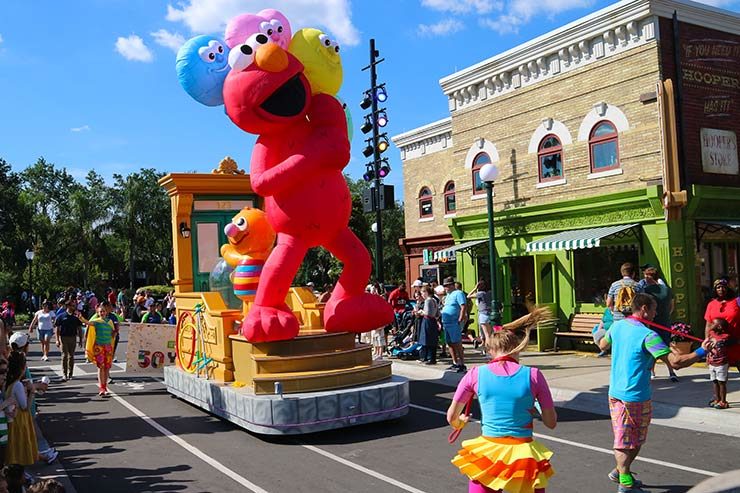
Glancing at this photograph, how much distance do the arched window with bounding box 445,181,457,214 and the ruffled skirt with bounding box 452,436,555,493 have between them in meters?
17.3

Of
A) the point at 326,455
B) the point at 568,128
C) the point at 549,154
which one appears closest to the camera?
the point at 326,455

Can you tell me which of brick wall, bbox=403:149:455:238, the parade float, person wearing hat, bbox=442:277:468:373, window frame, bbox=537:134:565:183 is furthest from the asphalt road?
brick wall, bbox=403:149:455:238

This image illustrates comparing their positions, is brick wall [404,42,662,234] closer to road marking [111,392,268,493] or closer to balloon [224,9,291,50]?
balloon [224,9,291,50]

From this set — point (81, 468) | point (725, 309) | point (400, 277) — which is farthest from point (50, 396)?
point (400, 277)

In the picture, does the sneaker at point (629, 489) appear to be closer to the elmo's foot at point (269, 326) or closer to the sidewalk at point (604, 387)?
the sidewalk at point (604, 387)

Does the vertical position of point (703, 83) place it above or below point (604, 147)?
above

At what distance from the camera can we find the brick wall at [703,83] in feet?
42.4

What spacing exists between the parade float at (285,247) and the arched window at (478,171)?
8706 mm

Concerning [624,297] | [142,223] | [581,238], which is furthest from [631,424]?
[142,223]

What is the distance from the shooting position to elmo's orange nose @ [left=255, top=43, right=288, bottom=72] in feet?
25.5

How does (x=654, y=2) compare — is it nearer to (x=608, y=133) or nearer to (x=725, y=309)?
(x=608, y=133)

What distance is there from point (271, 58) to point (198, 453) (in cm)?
452

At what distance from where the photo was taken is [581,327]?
13844 millimetres

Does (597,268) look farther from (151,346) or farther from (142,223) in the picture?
(142,223)
